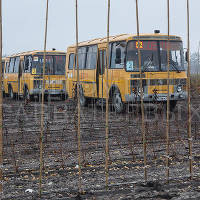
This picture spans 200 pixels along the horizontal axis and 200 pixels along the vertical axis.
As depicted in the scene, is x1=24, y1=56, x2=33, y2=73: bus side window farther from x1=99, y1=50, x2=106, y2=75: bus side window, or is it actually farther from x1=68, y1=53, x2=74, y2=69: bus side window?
x1=99, y1=50, x2=106, y2=75: bus side window

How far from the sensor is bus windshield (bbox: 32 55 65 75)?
2184 cm

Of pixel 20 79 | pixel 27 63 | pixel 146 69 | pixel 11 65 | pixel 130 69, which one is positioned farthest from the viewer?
pixel 11 65

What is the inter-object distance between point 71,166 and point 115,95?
850 centimetres

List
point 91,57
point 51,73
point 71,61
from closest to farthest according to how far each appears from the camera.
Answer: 1. point 91,57
2. point 71,61
3. point 51,73

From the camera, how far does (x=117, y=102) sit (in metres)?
15.1

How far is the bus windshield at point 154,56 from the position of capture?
46.8 ft

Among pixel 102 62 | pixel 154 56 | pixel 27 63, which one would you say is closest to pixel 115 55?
pixel 102 62

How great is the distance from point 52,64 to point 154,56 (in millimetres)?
8643

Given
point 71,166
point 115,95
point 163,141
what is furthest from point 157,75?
point 71,166

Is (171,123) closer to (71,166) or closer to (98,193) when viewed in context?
(71,166)

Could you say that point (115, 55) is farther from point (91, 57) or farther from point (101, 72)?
point (91, 57)

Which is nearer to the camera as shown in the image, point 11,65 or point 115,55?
point 115,55

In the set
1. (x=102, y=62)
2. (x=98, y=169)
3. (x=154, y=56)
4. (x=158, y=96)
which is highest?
(x=154, y=56)

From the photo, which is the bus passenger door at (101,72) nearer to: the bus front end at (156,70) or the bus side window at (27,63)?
the bus front end at (156,70)
